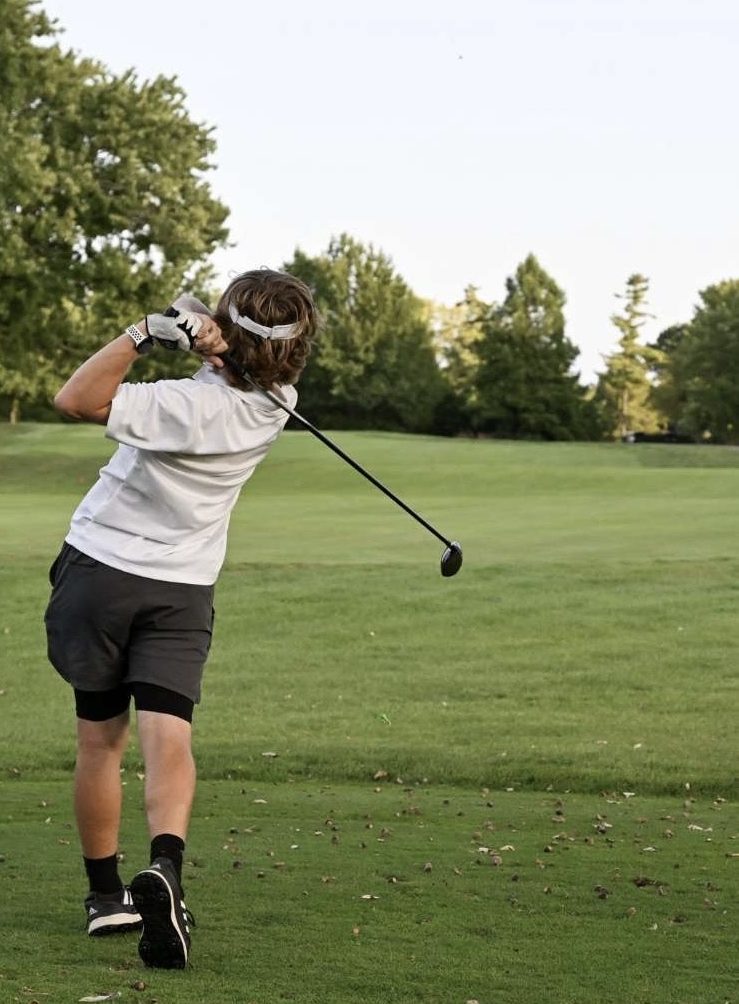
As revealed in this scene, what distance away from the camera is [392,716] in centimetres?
1080

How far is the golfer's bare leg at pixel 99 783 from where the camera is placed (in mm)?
4699

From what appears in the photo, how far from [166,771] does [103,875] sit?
466 millimetres

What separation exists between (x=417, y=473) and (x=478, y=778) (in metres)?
32.0

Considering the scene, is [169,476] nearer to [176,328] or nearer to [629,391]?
[176,328]

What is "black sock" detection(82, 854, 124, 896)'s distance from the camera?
463 centimetres

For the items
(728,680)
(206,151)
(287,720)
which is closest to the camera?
(287,720)

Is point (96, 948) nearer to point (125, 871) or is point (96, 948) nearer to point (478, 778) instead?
point (125, 871)

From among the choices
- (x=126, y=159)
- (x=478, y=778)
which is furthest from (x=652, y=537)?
(x=126, y=159)

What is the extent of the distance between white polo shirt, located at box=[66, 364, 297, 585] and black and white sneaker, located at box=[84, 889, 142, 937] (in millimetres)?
993

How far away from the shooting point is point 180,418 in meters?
4.43

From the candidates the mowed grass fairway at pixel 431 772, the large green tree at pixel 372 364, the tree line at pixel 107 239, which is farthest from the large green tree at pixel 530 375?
the mowed grass fairway at pixel 431 772

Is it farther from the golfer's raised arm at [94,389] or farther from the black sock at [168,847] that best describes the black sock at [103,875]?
the golfer's raised arm at [94,389]

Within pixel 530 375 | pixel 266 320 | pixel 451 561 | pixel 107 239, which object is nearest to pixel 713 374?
pixel 530 375

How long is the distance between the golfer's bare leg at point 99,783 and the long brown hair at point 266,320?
3.79 feet
